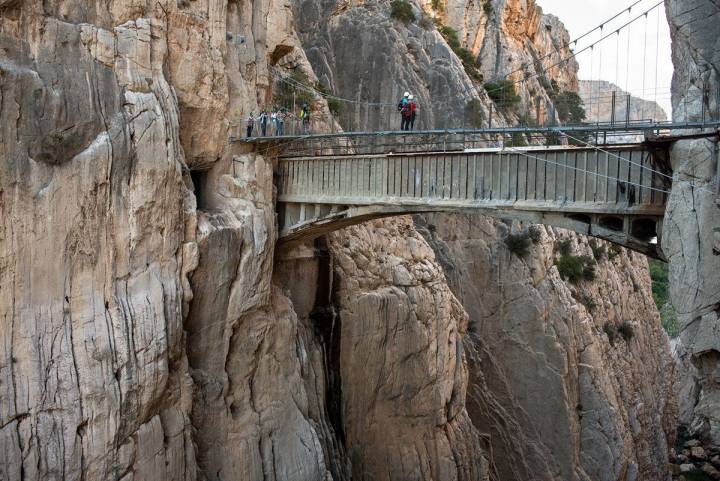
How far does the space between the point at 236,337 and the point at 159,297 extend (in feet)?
9.43

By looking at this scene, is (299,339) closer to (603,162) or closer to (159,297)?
(159,297)

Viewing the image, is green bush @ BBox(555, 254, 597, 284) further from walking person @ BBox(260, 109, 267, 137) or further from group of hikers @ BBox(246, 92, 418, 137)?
walking person @ BBox(260, 109, 267, 137)

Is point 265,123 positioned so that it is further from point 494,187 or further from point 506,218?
point 506,218

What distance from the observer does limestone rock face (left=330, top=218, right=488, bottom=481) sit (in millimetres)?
20094

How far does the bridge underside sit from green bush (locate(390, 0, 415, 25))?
589 inches

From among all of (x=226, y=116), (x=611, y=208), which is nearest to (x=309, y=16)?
(x=226, y=116)

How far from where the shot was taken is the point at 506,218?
585 inches

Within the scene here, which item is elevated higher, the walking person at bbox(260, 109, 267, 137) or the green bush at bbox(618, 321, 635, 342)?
the walking person at bbox(260, 109, 267, 137)

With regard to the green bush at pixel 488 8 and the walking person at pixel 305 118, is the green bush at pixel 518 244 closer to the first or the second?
the walking person at pixel 305 118

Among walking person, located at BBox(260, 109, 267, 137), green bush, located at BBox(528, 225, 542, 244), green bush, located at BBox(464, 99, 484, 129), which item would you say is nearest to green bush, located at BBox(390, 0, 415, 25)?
green bush, located at BBox(464, 99, 484, 129)

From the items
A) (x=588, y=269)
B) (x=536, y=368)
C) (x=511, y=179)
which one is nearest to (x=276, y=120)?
(x=511, y=179)

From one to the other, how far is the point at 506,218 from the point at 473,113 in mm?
15952

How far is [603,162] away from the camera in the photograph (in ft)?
44.0

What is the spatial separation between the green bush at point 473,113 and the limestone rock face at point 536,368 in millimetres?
4217
